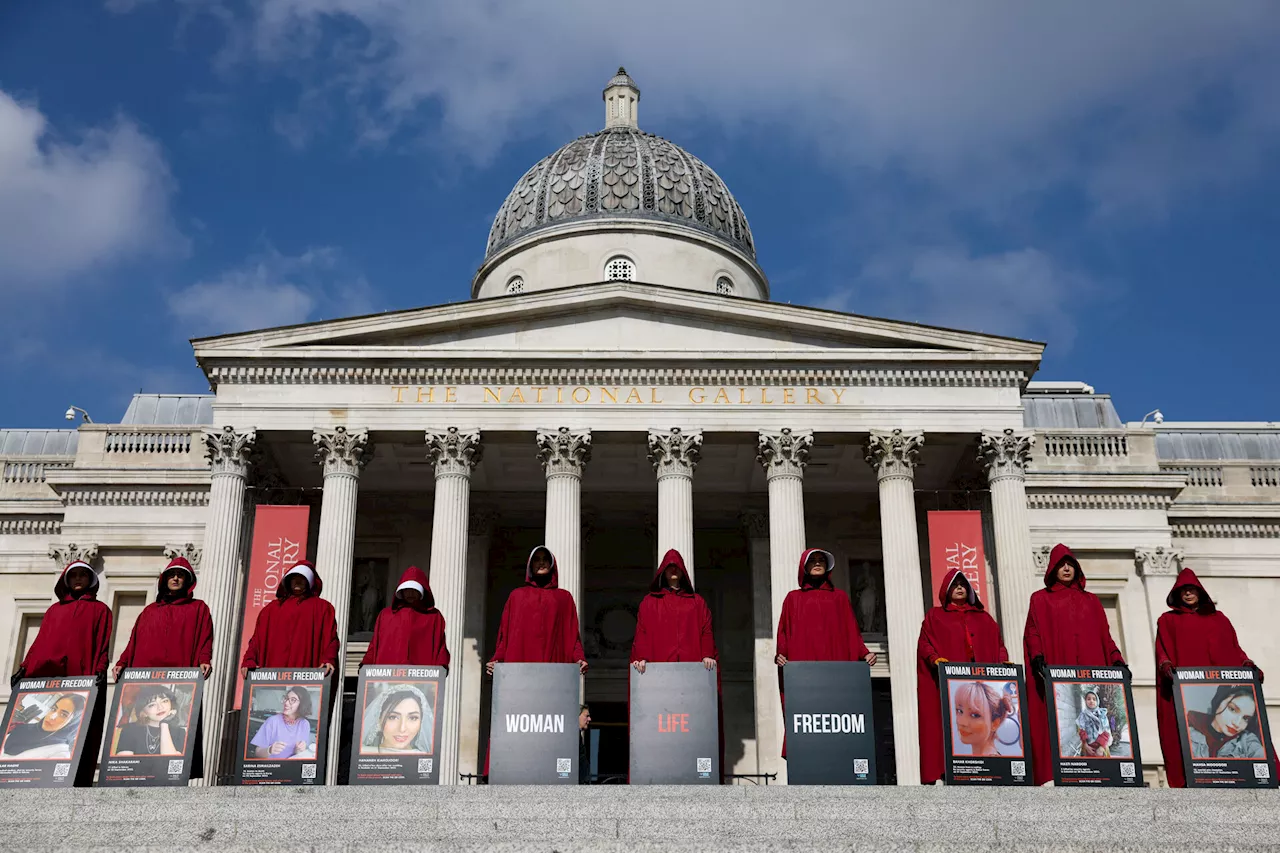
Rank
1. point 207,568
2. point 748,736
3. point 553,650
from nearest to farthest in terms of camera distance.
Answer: point 553,650, point 207,568, point 748,736

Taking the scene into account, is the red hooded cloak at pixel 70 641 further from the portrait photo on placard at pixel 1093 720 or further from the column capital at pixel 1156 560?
the column capital at pixel 1156 560

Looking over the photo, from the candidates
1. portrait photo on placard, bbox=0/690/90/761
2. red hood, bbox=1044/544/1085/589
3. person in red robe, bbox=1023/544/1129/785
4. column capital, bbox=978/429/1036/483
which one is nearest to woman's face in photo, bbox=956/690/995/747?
person in red robe, bbox=1023/544/1129/785

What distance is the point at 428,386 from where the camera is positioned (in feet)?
100

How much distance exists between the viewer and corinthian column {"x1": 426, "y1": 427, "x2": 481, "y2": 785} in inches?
1077

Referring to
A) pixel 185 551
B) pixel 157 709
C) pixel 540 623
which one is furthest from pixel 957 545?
pixel 185 551

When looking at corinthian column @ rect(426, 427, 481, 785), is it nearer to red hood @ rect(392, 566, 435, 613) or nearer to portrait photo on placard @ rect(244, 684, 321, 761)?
red hood @ rect(392, 566, 435, 613)

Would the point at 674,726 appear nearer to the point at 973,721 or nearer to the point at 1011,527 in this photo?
the point at 973,721

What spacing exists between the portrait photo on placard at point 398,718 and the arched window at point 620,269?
24.7 m

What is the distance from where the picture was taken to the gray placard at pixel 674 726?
14586 millimetres

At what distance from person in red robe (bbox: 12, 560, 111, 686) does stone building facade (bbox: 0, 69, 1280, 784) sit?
464 inches

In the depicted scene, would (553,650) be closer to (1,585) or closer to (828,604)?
(828,604)

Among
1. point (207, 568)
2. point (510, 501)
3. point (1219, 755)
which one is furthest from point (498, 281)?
point (1219, 755)

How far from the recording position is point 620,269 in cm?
3844

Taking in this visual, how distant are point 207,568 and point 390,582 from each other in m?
6.68
